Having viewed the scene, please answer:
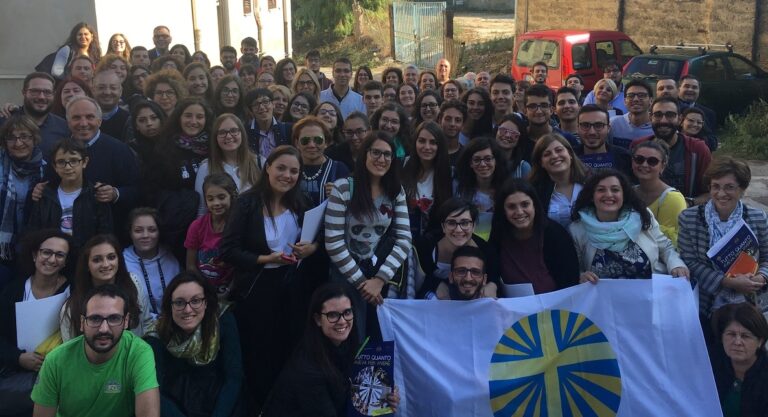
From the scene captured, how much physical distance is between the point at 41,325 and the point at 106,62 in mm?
4029

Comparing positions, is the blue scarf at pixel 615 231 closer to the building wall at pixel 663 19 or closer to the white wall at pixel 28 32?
the white wall at pixel 28 32

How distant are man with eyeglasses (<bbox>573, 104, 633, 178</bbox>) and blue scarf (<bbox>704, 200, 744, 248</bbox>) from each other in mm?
939

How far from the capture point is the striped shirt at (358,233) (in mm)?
5176

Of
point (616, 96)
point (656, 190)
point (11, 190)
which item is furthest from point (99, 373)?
point (616, 96)

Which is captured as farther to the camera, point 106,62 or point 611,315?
point 106,62

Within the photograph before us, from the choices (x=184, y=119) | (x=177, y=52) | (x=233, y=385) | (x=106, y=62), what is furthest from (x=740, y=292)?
(x=177, y=52)

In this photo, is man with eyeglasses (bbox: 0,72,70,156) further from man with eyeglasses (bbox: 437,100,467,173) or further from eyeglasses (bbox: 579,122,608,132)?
eyeglasses (bbox: 579,122,608,132)

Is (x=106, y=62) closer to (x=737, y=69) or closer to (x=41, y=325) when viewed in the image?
(x=41, y=325)

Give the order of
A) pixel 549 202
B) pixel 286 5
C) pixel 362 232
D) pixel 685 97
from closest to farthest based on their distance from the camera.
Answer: pixel 362 232 → pixel 549 202 → pixel 685 97 → pixel 286 5

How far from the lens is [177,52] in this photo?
10.7m

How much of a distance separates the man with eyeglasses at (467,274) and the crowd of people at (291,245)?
0.02 m

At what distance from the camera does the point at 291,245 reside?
5.21 metres

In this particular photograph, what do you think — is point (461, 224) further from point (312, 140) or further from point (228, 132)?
point (228, 132)

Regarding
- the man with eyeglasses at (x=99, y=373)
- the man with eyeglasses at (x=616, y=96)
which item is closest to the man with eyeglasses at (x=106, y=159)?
the man with eyeglasses at (x=99, y=373)
